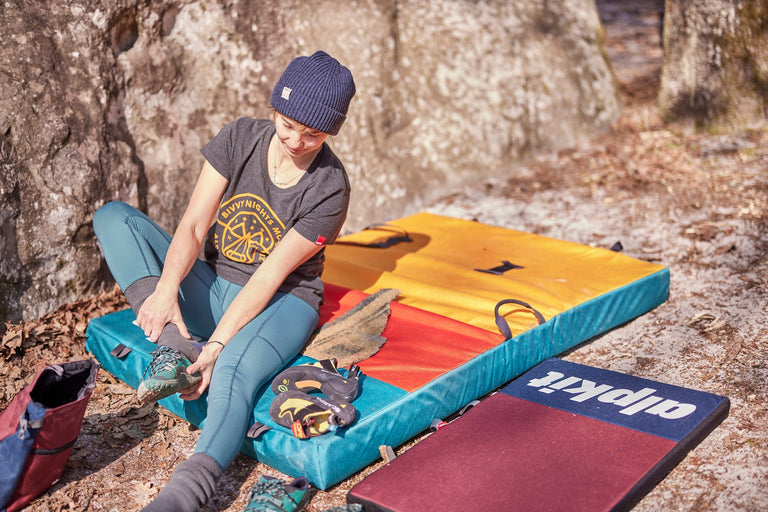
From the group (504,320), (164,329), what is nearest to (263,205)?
(164,329)

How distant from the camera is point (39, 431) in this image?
243cm

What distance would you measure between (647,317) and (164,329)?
2.33 meters

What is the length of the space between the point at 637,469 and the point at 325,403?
41.5 inches

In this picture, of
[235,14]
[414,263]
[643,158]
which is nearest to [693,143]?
[643,158]

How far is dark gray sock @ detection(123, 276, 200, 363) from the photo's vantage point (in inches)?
108

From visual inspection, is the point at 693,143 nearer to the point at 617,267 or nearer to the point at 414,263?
the point at 617,267

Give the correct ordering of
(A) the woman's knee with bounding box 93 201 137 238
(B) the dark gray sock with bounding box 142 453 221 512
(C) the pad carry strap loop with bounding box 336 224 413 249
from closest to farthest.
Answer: (B) the dark gray sock with bounding box 142 453 221 512, (A) the woman's knee with bounding box 93 201 137 238, (C) the pad carry strap loop with bounding box 336 224 413 249

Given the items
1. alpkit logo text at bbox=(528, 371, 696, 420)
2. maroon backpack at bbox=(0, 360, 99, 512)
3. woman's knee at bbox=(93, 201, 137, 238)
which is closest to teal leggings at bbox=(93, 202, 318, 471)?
woman's knee at bbox=(93, 201, 137, 238)

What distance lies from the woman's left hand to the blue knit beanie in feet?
2.94

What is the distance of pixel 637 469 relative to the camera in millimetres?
2385

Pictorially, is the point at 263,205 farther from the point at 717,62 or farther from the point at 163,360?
the point at 717,62

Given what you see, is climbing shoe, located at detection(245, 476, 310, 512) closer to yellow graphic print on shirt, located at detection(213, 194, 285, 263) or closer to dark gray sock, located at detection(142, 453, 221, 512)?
dark gray sock, located at detection(142, 453, 221, 512)

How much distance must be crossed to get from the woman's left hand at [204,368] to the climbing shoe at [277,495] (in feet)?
1.40

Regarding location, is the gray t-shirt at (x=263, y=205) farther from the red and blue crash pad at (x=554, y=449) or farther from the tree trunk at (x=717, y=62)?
the tree trunk at (x=717, y=62)
